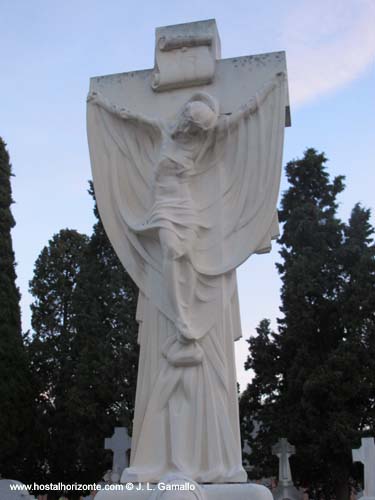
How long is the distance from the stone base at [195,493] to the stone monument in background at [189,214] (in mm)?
12

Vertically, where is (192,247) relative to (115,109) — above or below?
below

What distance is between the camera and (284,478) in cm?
1548

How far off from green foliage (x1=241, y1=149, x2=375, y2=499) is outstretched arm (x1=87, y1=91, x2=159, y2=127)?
12668 mm

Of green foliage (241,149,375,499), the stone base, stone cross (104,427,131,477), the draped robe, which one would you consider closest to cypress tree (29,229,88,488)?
stone cross (104,427,131,477)

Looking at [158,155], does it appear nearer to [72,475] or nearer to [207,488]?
[207,488]

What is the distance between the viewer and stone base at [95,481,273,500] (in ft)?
14.6

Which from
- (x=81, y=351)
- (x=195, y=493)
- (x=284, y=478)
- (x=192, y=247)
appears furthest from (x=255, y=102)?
(x=81, y=351)

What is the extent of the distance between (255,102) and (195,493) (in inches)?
143

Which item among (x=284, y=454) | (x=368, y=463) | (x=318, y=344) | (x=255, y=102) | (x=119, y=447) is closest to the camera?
(x=255, y=102)

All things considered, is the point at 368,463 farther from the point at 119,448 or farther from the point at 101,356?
the point at 101,356

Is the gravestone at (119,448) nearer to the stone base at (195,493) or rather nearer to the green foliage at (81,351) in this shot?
the green foliage at (81,351)

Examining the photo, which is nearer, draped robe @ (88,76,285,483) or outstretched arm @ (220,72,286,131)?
draped robe @ (88,76,285,483)

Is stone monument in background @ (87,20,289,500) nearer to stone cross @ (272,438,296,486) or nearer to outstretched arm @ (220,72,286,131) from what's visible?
outstretched arm @ (220,72,286,131)

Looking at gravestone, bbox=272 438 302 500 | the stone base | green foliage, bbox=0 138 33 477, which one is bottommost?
gravestone, bbox=272 438 302 500
